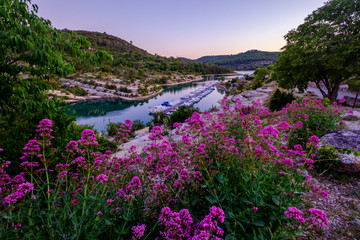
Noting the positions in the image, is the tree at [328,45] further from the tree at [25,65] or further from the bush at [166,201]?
the tree at [25,65]

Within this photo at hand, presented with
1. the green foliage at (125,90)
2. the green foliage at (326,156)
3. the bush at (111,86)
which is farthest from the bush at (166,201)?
the bush at (111,86)

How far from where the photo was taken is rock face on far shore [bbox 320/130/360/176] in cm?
365

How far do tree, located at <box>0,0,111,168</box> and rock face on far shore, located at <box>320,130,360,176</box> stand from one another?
20.5 feet

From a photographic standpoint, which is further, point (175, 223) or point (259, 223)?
point (259, 223)

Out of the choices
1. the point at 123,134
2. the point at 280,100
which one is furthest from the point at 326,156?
the point at 280,100

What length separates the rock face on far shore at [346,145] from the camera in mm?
3654

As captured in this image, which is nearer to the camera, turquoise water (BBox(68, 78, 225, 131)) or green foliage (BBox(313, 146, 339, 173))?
green foliage (BBox(313, 146, 339, 173))

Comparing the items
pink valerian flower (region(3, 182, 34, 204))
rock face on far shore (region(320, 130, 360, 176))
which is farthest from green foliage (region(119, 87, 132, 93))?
pink valerian flower (region(3, 182, 34, 204))

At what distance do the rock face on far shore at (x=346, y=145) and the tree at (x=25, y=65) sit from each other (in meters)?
6.24

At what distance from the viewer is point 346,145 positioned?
404 centimetres

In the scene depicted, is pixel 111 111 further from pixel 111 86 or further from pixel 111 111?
pixel 111 86

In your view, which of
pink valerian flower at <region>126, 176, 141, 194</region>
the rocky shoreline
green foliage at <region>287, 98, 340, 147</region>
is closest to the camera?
pink valerian flower at <region>126, 176, 141, 194</region>

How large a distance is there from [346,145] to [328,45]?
10.1 meters

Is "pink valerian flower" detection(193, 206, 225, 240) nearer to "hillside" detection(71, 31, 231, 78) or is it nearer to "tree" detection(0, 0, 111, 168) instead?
"tree" detection(0, 0, 111, 168)
